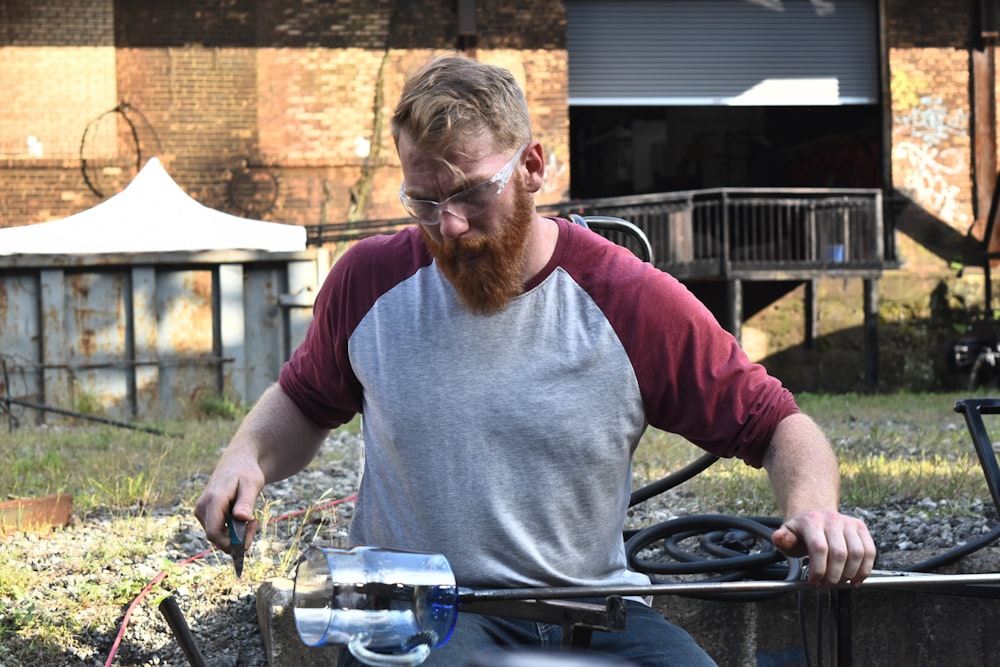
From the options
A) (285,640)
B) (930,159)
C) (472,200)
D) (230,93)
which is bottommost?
(285,640)

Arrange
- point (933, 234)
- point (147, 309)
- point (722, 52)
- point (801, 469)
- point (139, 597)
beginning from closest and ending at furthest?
point (801, 469), point (139, 597), point (147, 309), point (933, 234), point (722, 52)

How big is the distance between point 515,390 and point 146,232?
973 cm

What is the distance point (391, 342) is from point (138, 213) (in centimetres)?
993

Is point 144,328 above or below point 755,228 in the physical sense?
below

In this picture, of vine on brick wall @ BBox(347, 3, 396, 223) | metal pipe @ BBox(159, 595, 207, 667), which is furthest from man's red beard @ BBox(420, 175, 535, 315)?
vine on brick wall @ BBox(347, 3, 396, 223)

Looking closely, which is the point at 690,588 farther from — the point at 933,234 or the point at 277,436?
the point at 933,234

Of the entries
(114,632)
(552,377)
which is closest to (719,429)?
(552,377)

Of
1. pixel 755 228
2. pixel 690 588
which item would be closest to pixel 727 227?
pixel 755 228

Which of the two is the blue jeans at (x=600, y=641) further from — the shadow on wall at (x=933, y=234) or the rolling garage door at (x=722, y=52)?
the shadow on wall at (x=933, y=234)

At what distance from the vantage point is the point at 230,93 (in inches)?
625

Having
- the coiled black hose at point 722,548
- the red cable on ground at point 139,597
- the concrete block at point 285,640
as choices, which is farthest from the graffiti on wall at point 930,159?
the concrete block at point 285,640

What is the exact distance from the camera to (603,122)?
23250mm

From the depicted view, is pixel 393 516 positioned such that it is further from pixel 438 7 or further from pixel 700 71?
pixel 700 71

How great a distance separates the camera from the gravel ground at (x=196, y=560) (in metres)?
3.84
